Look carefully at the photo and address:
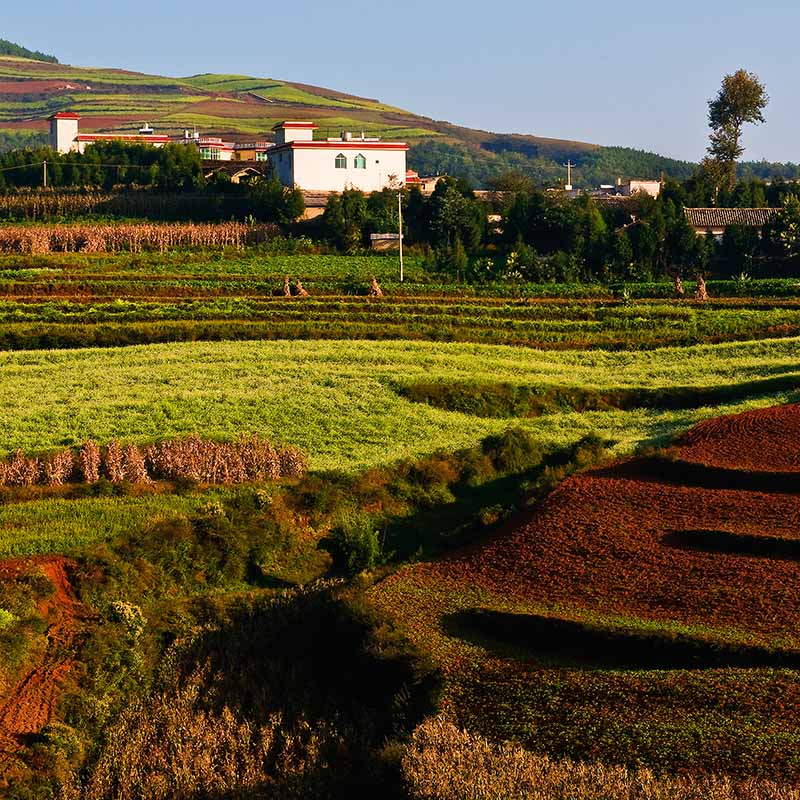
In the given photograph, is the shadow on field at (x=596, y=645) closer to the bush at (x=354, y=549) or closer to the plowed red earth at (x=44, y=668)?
the bush at (x=354, y=549)

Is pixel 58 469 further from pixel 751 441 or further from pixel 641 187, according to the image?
pixel 641 187

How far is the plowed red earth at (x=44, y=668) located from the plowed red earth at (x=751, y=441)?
12811 mm

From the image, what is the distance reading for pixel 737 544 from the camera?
24953 mm

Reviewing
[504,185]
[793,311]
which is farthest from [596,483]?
[504,185]

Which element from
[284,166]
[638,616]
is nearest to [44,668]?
[638,616]

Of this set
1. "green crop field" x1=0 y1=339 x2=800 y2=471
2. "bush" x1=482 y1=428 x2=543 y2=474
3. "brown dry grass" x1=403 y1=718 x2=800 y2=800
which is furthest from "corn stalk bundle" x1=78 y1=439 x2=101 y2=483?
Answer: "brown dry grass" x1=403 y1=718 x2=800 y2=800

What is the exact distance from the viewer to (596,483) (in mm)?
28828

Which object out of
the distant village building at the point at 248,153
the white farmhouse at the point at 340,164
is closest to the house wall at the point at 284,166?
the white farmhouse at the point at 340,164

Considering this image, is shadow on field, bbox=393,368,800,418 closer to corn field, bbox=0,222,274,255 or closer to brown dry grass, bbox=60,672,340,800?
brown dry grass, bbox=60,672,340,800

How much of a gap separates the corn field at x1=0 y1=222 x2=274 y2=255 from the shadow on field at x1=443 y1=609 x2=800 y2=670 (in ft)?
184

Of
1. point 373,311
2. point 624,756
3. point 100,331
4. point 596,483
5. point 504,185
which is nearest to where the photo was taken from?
point 624,756

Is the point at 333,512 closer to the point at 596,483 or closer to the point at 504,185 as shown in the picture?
the point at 596,483

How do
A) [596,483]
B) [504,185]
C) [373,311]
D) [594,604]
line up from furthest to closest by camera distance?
1. [504,185]
2. [373,311]
3. [596,483]
4. [594,604]

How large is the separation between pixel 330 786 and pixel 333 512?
11.7 metres
